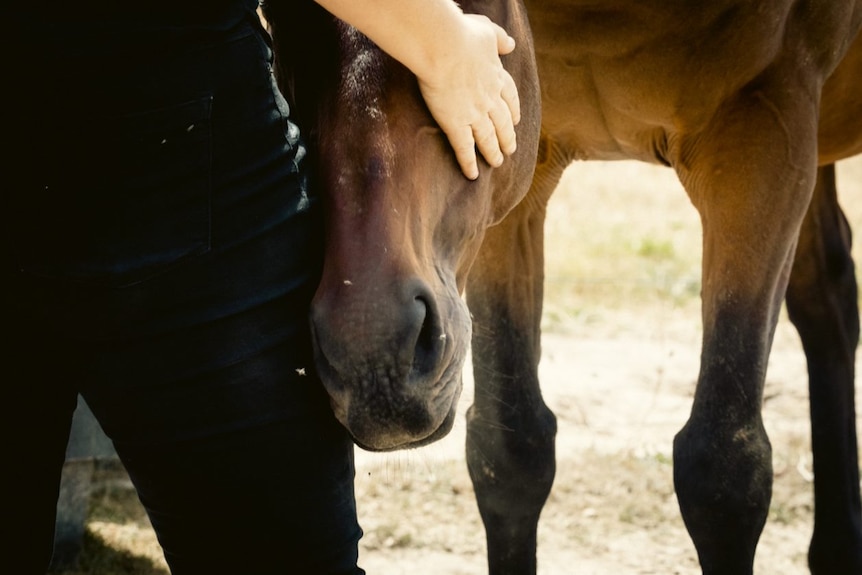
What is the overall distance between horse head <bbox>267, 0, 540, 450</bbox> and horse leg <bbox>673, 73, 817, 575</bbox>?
3.20ft

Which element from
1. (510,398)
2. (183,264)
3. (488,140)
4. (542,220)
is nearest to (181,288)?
(183,264)

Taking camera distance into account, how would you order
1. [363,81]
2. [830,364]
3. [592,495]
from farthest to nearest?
[592,495] < [830,364] < [363,81]

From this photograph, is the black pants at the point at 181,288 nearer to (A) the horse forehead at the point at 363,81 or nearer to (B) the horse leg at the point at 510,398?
(A) the horse forehead at the point at 363,81

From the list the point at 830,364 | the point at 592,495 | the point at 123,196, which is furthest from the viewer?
the point at 592,495

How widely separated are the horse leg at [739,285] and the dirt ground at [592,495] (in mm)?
775

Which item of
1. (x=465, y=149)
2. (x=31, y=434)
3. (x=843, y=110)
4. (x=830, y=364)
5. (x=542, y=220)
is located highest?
(x=843, y=110)

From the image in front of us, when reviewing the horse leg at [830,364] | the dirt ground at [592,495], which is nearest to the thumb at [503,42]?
the dirt ground at [592,495]

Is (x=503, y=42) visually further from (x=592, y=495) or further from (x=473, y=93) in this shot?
(x=592, y=495)

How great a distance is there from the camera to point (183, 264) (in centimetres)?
140

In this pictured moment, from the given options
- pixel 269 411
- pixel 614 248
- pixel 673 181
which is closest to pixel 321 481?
pixel 269 411

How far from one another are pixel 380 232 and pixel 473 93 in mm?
252

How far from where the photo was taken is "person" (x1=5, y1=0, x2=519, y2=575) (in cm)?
136

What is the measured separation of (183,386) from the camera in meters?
1.42

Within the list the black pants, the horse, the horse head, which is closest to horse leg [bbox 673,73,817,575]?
the horse
